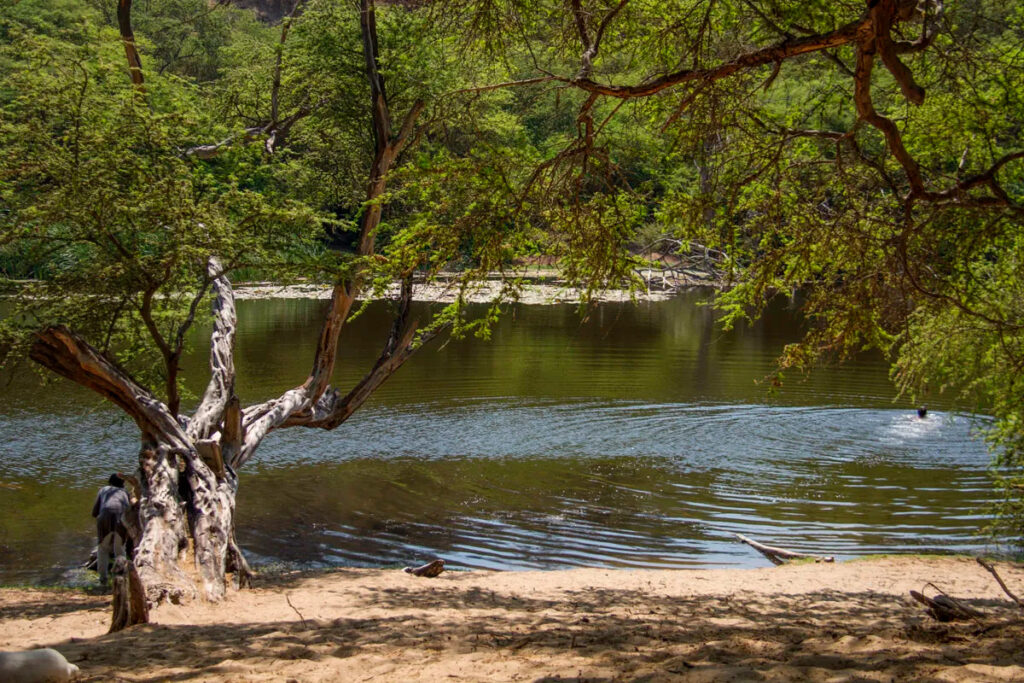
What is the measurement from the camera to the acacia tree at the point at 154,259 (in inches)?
400

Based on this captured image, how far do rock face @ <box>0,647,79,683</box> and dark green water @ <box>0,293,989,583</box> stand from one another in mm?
5734

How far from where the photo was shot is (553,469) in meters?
16.7

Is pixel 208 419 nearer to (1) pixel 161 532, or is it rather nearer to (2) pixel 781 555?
(1) pixel 161 532

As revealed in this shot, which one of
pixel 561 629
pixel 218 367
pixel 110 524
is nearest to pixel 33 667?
pixel 561 629

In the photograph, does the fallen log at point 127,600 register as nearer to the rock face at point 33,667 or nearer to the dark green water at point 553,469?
the rock face at point 33,667

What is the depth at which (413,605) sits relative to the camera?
9180mm

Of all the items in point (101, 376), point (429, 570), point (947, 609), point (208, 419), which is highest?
point (101, 376)

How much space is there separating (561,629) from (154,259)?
23.0 feet

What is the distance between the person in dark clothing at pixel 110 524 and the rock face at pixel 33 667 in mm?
5391

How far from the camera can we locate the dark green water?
13.0 m

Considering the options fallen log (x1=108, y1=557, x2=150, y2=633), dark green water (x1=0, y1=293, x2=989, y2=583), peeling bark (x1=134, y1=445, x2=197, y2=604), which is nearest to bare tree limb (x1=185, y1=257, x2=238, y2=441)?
peeling bark (x1=134, y1=445, x2=197, y2=604)

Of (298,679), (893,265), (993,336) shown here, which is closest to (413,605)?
(298,679)

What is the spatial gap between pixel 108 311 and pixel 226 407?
6.14 ft

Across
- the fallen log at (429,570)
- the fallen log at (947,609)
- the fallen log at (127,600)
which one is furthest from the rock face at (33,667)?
the fallen log at (429,570)
